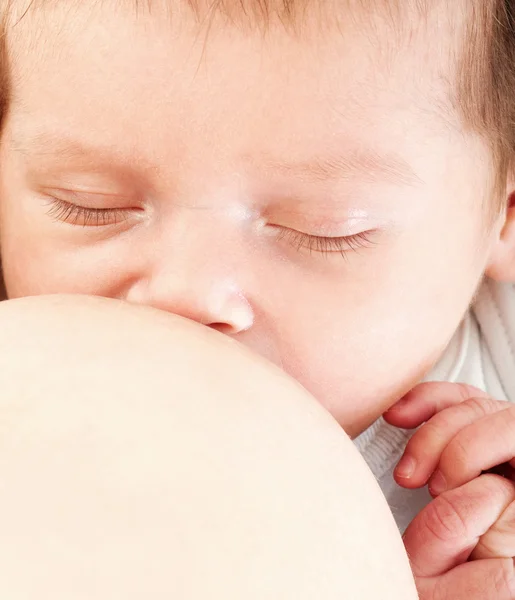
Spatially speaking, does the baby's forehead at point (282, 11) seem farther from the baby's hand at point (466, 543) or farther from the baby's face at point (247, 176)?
the baby's hand at point (466, 543)

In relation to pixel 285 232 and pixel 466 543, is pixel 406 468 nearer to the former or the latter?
pixel 466 543

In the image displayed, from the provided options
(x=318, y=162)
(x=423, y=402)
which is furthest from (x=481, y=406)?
(x=318, y=162)

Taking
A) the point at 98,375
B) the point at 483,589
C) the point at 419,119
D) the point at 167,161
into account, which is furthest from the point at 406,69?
the point at 483,589

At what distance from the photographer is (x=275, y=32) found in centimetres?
66

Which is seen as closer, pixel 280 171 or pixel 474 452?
pixel 280 171

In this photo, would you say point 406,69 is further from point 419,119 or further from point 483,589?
point 483,589

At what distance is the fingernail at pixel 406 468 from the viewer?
870 millimetres

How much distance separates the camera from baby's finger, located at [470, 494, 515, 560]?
2.71ft

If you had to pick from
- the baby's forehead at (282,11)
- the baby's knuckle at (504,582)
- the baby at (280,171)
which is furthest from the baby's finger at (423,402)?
the baby's forehead at (282,11)

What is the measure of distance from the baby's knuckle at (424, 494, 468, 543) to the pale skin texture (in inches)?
11.6

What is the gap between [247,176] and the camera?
0.68 m

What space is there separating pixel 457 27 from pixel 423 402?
0.43 meters

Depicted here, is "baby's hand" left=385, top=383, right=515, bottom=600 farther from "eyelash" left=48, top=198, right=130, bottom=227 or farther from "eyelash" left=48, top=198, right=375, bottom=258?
"eyelash" left=48, top=198, right=130, bottom=227

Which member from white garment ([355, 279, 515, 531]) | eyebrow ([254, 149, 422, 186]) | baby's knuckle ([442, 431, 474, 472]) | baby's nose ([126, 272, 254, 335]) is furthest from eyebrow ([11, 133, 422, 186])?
white garment ([355, 279, 515, 531])
